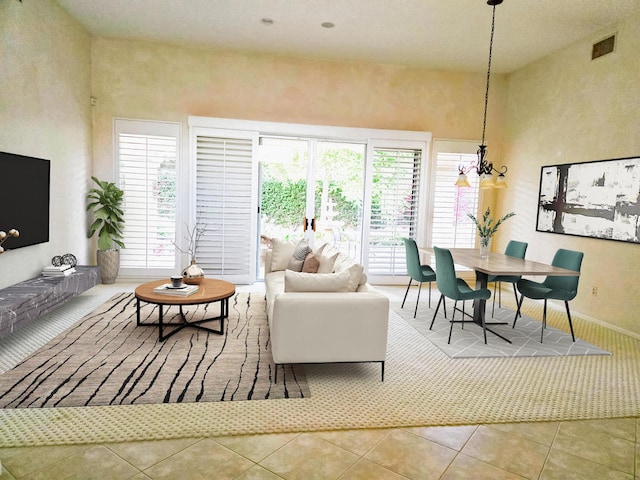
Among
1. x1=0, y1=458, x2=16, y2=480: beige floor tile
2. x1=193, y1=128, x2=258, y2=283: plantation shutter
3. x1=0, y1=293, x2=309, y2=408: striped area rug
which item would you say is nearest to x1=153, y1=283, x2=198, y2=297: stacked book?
x1=0, y1=293, x2=309, y2=408: striped area rug

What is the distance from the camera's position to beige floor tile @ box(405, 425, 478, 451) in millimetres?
2363

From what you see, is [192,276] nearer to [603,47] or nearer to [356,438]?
[356,438]

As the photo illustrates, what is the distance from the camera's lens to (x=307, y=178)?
6320 millimetres

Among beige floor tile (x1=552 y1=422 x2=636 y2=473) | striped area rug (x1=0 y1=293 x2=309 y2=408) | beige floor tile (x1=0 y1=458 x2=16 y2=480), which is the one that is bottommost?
beige floor tile (x1=0 y1=458 x2=16 y2=480)

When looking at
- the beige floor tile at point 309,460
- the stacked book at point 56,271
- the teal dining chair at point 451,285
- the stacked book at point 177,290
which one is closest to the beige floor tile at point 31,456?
the beige floor tile at point 309,460

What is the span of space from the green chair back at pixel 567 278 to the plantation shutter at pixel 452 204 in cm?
221

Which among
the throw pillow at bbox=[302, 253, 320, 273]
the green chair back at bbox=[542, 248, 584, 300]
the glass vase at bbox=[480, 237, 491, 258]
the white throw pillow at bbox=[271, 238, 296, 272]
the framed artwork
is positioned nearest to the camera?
the green chair back at bbox=[542, 248, 584, 300]

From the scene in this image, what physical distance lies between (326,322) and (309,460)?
3.22 feet

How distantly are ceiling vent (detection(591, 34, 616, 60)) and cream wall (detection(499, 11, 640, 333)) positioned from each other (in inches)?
2.3

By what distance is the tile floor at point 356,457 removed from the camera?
204 cm

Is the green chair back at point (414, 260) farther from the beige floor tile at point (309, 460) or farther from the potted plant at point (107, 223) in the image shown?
the potted plant at point (107, 223)

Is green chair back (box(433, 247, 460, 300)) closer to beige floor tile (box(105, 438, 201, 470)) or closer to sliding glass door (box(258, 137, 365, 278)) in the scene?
sliding glass door (box(258, 137, 365, 278))

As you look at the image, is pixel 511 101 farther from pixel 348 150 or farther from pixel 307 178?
pixel 307 178

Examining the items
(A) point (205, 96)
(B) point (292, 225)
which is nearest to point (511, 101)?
(B) point (292, 225)
